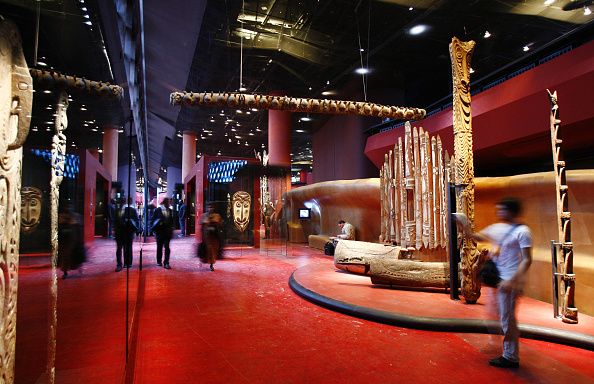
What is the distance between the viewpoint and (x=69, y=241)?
3.07 ft

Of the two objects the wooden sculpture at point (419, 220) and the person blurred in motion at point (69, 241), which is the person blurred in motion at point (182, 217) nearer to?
the wooden sculpture at point (419, 220)

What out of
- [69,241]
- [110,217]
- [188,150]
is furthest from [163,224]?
[188,150]

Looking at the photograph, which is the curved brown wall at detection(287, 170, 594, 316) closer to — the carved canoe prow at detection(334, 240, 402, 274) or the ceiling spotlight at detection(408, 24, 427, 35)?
the carved canoe prow at detection(334, 240, 402, 274)

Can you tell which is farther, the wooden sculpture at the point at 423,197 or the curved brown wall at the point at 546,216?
the wooden sculpture at the point at 423,197

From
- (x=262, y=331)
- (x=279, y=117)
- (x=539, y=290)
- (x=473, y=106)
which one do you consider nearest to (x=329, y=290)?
(x=262, y=331)

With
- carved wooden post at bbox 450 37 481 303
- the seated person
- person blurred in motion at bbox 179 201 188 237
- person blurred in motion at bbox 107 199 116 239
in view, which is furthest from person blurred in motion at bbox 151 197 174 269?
person blurred in motion at bbox 107 199 116 239

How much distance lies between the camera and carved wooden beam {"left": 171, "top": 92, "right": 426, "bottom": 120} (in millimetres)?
5297

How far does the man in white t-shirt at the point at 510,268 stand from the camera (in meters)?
2.71

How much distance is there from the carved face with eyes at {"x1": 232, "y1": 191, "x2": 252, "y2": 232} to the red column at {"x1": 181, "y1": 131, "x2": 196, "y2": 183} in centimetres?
810

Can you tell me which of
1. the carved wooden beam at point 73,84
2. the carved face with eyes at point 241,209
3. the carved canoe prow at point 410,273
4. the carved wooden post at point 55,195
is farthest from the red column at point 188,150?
the carved wooden post at point 55,195

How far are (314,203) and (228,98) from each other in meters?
8.81

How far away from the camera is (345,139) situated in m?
14.3

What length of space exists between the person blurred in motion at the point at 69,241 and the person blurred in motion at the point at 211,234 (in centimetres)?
627

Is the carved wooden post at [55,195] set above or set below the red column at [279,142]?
below
